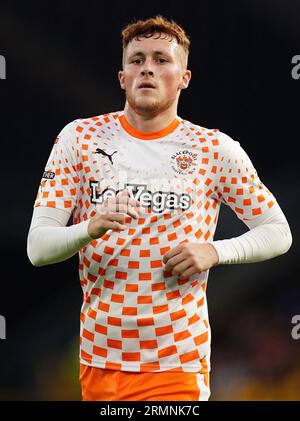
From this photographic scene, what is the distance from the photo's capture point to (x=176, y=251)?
2.57 meters

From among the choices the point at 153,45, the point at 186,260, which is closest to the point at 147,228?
the point at 186,260

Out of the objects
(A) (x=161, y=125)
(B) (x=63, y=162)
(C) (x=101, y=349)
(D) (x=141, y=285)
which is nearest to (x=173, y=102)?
(A) (x=161, y=125)

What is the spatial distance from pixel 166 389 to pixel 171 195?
0.72m

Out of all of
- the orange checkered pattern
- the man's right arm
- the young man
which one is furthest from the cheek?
the man's right arm

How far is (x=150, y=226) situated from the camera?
2688 millimetres

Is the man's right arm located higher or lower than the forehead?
lower

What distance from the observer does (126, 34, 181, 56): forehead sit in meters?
2.79

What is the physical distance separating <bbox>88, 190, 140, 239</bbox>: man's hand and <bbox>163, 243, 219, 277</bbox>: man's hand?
276 millimetres

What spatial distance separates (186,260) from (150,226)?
22 cm

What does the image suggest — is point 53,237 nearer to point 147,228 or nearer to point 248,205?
point 147,228

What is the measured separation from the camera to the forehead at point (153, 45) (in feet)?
9.16

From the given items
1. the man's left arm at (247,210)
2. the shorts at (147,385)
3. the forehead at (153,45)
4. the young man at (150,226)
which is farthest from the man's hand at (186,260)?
the forehead at (153,45)

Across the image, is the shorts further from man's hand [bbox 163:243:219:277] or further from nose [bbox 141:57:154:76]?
nose [bbox 141:57:154:76]

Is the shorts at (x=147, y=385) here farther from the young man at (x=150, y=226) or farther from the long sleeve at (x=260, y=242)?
the long sleeve at (x=260, y=242)
